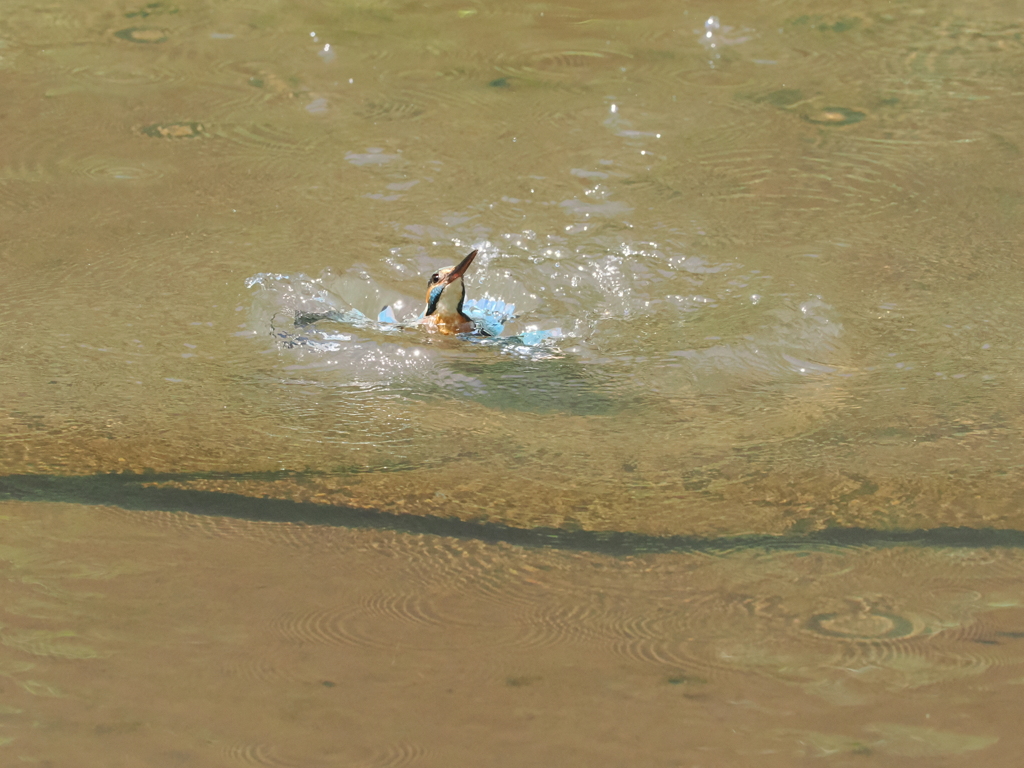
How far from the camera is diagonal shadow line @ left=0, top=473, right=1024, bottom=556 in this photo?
144 inches

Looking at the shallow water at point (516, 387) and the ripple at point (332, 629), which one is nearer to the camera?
the shallow water at point (516, 387)

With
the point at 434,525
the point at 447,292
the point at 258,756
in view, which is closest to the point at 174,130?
the point at 447,292

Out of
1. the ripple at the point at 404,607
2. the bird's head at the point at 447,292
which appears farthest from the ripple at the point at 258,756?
the bird's head at the point at 447,292

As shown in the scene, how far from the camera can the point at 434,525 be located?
12.5ft

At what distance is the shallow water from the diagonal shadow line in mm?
19

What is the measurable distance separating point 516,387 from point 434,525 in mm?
1560

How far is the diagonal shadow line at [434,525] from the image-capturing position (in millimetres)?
3670

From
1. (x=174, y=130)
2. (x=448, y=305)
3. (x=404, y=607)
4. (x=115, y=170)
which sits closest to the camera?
(x=404, y=607)

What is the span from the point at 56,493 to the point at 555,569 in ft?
5.98

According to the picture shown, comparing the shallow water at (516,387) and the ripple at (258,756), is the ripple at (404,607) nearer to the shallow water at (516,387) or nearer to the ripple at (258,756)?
the shallow water at (516,387)

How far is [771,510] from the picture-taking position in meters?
3.93

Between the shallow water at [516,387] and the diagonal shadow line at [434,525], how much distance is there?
19 mm

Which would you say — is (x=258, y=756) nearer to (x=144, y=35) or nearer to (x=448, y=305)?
(x=448, y=305)

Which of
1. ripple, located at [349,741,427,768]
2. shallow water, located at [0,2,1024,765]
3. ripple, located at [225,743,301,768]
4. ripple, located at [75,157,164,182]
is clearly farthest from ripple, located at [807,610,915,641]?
ripple, located at [75,157,164,182]
